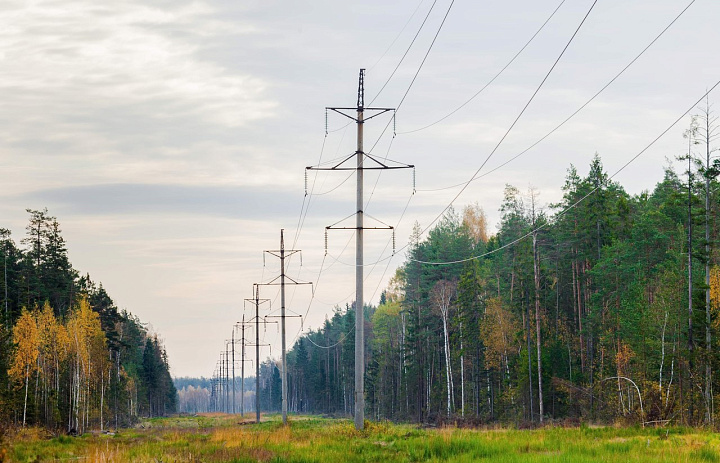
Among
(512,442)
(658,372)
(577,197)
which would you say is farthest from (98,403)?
(512,442)

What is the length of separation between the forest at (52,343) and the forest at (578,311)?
30833 millimetres

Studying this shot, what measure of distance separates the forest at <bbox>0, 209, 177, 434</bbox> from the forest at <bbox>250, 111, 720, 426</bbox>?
30833 millimetres

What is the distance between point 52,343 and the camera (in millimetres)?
70312

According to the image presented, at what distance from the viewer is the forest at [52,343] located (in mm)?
61375

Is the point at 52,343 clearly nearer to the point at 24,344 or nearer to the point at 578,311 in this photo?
the point at 24,344

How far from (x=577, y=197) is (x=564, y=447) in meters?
48.5

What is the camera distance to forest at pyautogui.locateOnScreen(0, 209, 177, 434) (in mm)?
61375

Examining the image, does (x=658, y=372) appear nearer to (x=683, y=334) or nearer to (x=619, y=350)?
(x=683, y=334)

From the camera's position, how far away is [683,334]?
48.8 m

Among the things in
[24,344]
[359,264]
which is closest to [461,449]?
[359,264]

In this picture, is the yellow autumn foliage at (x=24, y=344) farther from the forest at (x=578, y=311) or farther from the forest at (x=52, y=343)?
the forest at (x=578, y=311)

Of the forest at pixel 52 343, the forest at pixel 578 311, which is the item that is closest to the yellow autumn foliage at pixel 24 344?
the forest at pixel 52 343

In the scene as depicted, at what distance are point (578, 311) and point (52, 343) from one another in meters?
44.4

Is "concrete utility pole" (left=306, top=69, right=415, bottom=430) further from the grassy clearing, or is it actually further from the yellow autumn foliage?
the yellow autumn foliage
